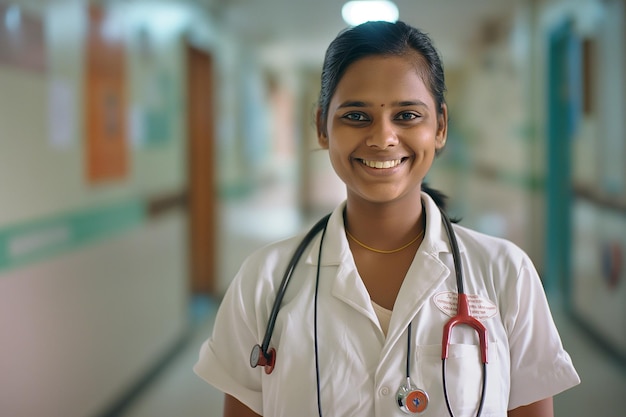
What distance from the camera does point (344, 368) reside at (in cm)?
87

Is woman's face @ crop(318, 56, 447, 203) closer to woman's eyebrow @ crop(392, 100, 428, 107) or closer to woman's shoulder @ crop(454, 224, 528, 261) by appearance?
woman's eyebrow @ crop(392, 100, 428, 107)

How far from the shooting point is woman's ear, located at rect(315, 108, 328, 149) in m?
0.95

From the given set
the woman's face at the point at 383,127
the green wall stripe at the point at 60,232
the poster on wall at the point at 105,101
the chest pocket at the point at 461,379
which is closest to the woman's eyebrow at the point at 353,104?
the woman's face at the point at 383,127

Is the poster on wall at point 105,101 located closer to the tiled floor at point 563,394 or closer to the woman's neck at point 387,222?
the tiled floor at point 563,394

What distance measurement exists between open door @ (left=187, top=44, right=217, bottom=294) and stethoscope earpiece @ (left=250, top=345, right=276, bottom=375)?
10.0ft

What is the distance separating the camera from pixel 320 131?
3.17 feet

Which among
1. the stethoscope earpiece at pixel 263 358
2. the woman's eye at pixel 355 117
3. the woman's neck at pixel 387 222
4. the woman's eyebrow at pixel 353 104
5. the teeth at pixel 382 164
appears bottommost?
the stethoscope earpiece at pixel 263 358

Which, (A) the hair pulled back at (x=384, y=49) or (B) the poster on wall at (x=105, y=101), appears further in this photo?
(B) the poster on wall at (x=105, y=101)

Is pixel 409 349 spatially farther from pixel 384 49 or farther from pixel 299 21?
pixel 299 21

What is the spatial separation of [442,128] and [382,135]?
132 millimetres

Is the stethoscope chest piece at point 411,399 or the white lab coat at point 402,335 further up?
the white lab coat at point 402,335

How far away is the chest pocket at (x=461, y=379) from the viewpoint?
2.80 feet

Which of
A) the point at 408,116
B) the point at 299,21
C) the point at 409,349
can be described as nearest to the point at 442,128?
the point at 408,116

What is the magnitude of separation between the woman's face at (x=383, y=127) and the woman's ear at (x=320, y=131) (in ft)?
0.21
